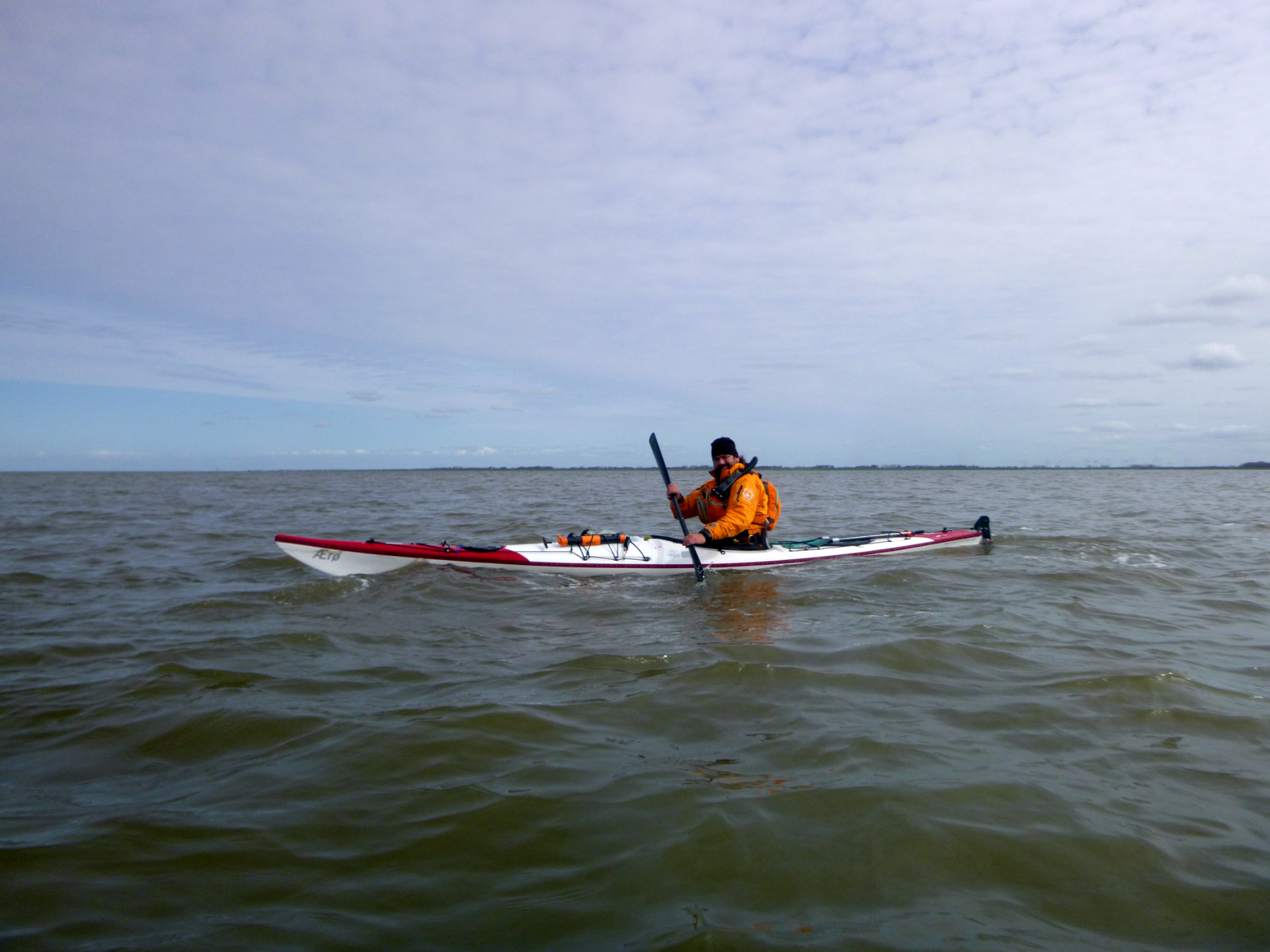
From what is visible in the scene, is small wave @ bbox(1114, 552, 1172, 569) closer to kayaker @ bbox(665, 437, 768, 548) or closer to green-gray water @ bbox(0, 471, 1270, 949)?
green-gray water @ bbox(0, 471, 1270, 949)

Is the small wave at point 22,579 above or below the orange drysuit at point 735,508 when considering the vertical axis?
below

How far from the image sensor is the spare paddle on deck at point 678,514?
8.47 meters

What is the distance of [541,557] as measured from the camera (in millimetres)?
8742

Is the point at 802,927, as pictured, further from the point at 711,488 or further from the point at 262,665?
the point at 711,488

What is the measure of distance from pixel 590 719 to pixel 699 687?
845 mm

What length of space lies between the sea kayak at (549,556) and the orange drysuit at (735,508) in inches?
14.8

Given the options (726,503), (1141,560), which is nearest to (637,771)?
(726,503)

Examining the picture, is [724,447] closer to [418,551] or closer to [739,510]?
[739,510]

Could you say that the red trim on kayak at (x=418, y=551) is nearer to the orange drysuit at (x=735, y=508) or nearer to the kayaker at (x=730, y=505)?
the kayaker at (x=730, y=505)

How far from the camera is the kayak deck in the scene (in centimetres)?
870

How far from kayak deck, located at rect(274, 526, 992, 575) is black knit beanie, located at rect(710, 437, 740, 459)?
1.20 meters

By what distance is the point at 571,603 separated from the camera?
738cm

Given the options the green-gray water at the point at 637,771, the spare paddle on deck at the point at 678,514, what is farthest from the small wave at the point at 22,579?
the spare paddle on deck at the point at 678,514

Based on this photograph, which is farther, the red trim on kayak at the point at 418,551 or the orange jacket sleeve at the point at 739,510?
the red trim on kayak at the point at 418,551
